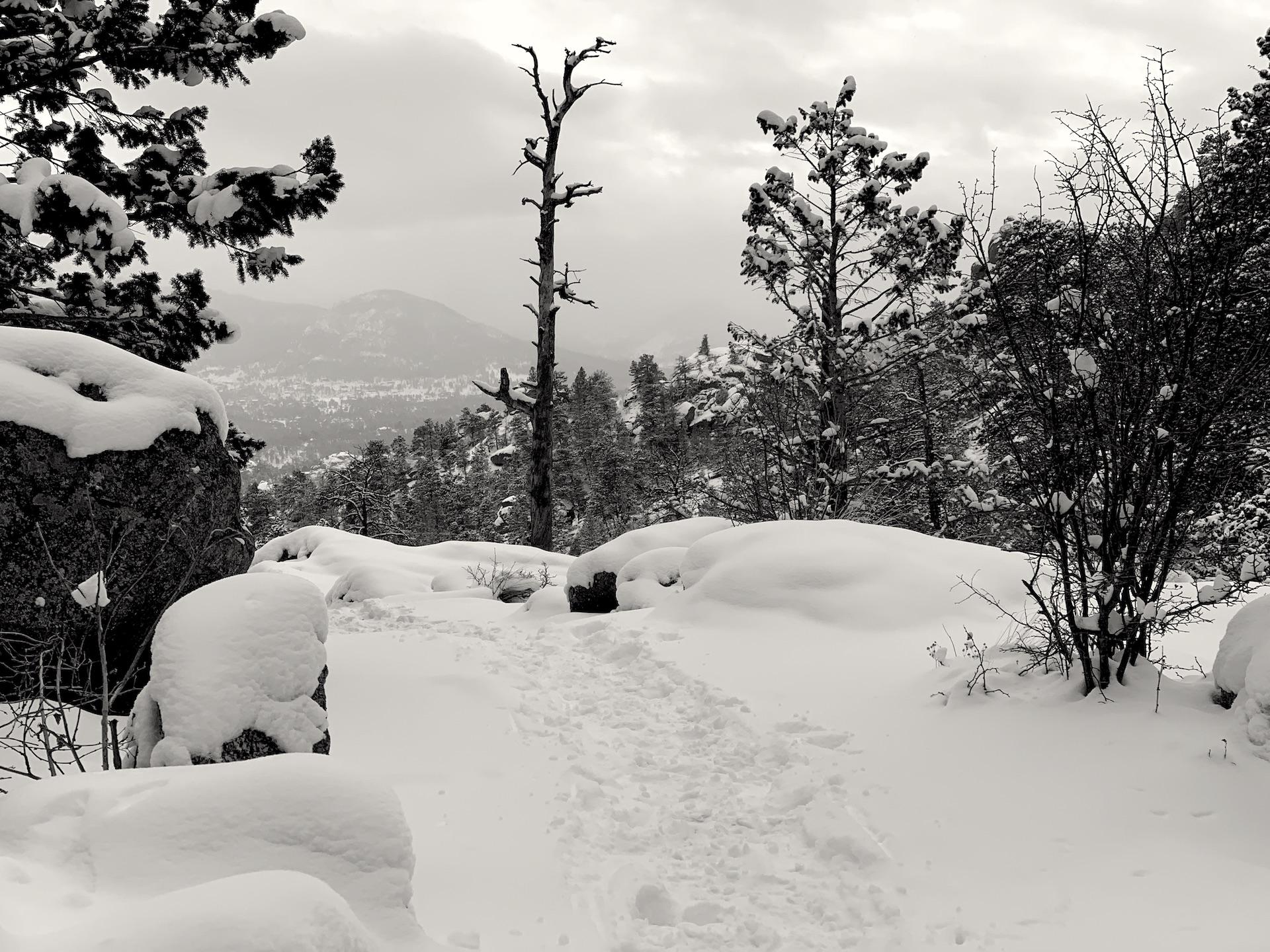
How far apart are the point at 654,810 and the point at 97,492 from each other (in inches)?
157

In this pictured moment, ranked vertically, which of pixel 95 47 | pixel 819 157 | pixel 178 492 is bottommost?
pixel 178 492

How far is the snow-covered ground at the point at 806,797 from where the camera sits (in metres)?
2.86

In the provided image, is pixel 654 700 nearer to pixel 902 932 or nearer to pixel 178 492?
pixel 902 932

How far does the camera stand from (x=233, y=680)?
11.0 feet

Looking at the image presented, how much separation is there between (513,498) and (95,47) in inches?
1608

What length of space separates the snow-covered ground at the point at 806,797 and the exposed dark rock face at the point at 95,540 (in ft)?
4.52

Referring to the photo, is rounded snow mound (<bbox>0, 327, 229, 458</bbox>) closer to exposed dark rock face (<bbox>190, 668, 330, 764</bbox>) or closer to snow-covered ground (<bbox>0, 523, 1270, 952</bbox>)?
snow-covered ground (<bbox>0, 523, 1270, 952</bbox>)

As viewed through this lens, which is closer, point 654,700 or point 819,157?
point 654,700

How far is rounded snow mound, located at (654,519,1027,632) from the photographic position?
704 centimetres

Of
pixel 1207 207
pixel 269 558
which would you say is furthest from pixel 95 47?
pixel 269 558

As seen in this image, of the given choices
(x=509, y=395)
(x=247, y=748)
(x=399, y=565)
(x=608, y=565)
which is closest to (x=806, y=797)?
(x=247, y=748)

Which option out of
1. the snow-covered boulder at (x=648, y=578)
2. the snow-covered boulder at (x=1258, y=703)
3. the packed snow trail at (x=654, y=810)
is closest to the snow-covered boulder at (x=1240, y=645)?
the snow-covered boulder at (x=1258, y=703)

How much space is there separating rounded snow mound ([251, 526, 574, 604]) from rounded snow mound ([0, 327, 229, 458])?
5712mm

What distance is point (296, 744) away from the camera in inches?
134
